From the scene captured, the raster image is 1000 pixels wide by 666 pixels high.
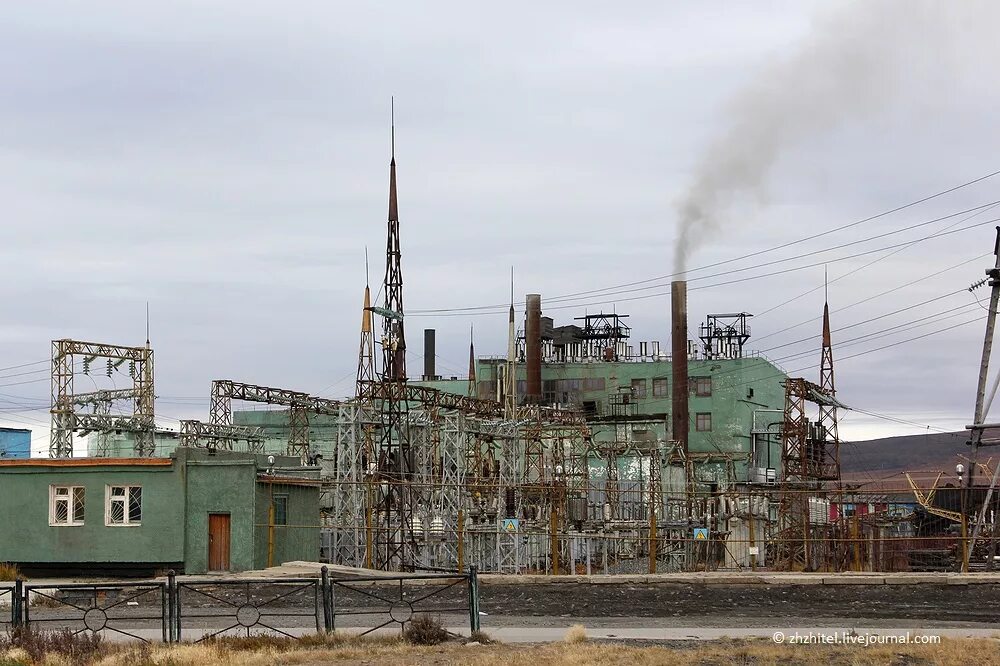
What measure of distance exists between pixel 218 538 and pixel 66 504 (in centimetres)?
436

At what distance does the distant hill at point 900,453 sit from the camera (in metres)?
→ 156

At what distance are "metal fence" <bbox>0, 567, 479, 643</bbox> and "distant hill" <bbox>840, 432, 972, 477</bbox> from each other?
13795 cm

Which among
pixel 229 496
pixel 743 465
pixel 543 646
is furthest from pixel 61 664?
pixel 743 465

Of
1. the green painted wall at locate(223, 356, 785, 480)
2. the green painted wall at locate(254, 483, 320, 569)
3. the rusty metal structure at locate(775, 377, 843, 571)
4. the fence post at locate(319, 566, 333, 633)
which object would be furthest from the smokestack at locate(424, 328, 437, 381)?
the fence post at locate(319, 566, 333, 633)

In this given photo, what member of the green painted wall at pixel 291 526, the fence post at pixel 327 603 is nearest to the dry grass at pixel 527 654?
the fence post at pixel 327 603

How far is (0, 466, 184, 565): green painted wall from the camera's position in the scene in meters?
32.3

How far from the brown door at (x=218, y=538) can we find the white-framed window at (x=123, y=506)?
1957 millimetres

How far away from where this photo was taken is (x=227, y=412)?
62625mm

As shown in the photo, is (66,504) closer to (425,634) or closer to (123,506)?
(123,506)

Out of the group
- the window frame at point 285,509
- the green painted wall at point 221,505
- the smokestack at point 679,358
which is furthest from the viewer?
the smokestack at point 679,358

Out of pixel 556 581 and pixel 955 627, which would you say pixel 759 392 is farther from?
pixel 955 627

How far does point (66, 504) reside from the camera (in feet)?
108

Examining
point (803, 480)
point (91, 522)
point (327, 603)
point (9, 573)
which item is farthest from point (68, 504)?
point (803, 480)

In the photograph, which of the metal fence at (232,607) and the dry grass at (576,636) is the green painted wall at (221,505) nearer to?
the metal fence at (232,607)
